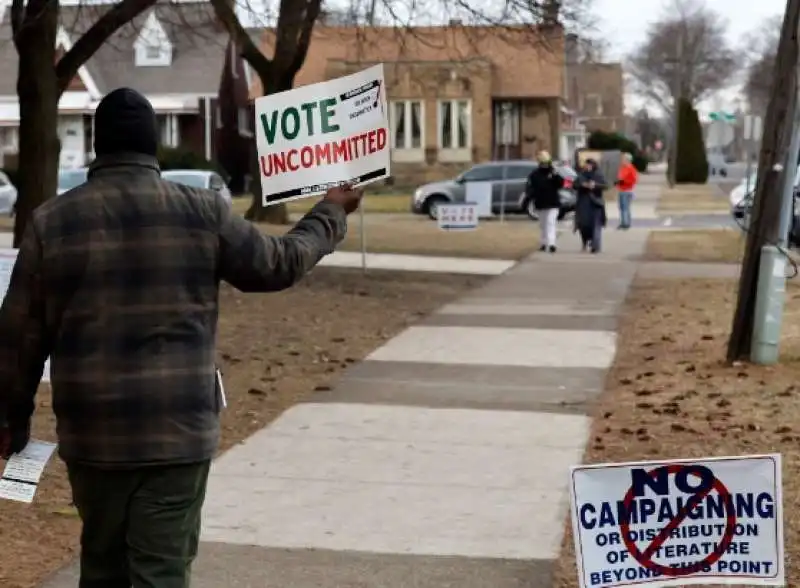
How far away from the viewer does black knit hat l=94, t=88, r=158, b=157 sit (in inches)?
162

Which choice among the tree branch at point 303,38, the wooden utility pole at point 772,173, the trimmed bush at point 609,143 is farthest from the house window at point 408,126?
the wooden utility pole at point 772,173

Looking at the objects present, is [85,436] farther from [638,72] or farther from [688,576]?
[638,72]

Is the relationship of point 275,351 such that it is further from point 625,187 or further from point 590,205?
point 625,187

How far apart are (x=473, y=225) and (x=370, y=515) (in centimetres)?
2121

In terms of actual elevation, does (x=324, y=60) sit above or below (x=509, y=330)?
above

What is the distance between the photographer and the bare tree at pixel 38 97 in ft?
46.9

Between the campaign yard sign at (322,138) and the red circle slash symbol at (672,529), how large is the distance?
146cm

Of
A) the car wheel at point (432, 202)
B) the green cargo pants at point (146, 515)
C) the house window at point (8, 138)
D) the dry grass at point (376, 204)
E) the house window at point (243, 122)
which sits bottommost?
the dry grass at point (376, 204)

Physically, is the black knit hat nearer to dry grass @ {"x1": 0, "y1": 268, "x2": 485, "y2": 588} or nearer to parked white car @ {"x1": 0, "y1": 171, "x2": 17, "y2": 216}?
dry grass @ {"x1": 0, "y1": 268, "x2": 485, "y2": 588}

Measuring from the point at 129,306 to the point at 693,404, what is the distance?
6.02m

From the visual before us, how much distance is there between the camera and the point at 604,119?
13025 cm

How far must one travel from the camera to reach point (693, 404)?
Result: 9.35 m

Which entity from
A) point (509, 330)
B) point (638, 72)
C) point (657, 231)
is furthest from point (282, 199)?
point (638, 72)

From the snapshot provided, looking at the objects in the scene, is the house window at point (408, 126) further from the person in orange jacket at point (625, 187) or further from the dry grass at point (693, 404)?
the dry grass at point (693, 404)
